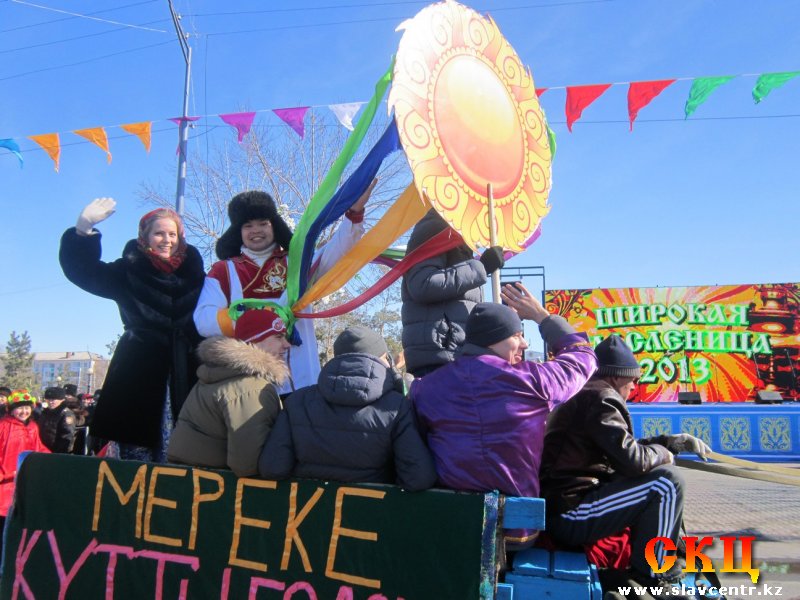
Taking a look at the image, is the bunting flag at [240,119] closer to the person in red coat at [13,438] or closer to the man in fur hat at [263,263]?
the person in red coat at [13,438]

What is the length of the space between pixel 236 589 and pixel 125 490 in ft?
2.28

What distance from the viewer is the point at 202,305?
3023 millimetres

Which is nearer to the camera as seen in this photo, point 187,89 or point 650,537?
point 650,537

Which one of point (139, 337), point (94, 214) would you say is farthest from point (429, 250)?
point (94, 214)

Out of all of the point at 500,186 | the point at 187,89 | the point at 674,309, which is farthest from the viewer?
the point at 674,309

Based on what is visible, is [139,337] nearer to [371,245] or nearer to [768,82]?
[371,245]

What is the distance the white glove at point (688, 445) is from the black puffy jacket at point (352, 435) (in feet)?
4.16

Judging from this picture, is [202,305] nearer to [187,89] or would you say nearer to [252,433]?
[252,433]

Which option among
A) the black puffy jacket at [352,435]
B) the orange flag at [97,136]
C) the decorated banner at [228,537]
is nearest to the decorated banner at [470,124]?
the black puffy jacket at [352,435]

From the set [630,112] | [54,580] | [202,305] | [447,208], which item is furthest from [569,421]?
[630,112]

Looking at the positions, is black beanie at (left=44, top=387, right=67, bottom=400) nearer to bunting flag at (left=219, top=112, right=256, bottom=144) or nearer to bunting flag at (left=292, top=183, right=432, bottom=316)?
bunting flag at (left=219, top=112, right=256, bottom=144)

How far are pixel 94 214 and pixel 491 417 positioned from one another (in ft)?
7.38

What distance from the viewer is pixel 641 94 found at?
679 cm

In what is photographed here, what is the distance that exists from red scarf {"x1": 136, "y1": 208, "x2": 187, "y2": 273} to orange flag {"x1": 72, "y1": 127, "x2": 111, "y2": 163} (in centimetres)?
650
